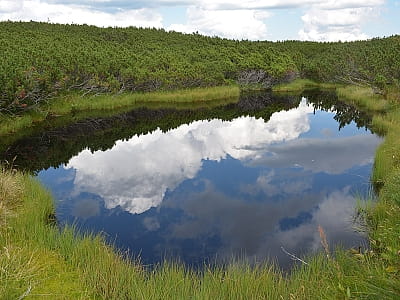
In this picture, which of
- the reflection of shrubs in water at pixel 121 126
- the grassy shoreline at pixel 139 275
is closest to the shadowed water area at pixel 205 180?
the reflection of shrubs in water at pixel 121 126

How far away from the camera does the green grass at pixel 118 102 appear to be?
28.1 m

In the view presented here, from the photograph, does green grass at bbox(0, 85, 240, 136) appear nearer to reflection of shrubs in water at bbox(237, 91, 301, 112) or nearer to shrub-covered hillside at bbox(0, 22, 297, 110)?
shrub-covered hillside at bbox(0, 22, 297, 110)

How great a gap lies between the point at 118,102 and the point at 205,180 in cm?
2307

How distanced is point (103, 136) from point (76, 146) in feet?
11.2

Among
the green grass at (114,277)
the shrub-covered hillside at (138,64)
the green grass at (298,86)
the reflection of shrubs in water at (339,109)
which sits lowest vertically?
the green grass at (114,277)

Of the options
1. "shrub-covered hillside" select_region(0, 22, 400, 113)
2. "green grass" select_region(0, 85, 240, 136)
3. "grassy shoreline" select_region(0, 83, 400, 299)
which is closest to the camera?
"grassy shoreline" select_region(0, 83, 400, 299)

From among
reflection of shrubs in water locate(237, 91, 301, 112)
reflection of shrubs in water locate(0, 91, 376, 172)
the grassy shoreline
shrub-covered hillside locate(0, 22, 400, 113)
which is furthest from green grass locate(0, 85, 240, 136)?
the grassy shoreline

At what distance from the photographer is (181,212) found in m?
16.1

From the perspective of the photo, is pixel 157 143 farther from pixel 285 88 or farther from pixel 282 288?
pixel 285 88

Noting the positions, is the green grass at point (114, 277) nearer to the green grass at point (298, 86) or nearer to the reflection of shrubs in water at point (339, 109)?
the reflection of shrubs in water at point (339, 109)

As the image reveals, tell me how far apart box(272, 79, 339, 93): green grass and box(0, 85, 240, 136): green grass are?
1230cm

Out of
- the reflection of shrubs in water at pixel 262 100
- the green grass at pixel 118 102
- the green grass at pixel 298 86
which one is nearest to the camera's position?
the green grass at pixel 118 102

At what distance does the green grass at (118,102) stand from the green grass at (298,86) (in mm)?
12303

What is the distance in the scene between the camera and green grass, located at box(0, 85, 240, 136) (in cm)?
2812
